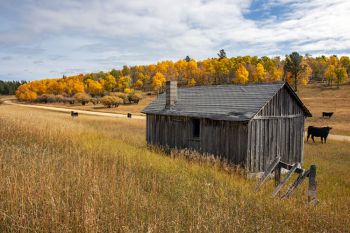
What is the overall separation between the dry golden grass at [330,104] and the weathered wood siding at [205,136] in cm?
2400

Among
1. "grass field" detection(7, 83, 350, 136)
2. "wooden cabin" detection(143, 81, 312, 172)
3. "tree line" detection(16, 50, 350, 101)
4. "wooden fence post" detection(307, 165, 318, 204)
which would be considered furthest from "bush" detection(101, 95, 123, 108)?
"wooden fence post" detection(307, 165, 318, 204)

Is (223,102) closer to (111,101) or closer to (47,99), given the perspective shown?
(111,101)

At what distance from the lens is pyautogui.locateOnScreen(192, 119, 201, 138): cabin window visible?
17.6 meters

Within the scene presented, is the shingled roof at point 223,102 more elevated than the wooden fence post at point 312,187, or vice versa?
the shingled roof at point 223,102

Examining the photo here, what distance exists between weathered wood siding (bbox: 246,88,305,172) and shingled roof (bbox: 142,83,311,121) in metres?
0.53

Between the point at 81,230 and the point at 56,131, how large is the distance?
10.8 meters

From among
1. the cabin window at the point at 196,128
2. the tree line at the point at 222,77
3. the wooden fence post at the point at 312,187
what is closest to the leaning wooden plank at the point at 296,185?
the wooden fence post at the point at 312,187

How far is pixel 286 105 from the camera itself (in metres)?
16.7

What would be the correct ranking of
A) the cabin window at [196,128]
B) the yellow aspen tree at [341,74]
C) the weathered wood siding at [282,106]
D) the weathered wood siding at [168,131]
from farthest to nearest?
the yellow aspen tree at [341,74]
the weathered wood siding at [168,131]
the cabin window at [196,128]
the weathered wood siding at [282,106]

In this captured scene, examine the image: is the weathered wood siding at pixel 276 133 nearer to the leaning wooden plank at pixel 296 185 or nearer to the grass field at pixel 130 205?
the grass field at pixel 130 205

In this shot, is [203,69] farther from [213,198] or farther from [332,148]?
[213,198]

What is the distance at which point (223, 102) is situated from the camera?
16984mm

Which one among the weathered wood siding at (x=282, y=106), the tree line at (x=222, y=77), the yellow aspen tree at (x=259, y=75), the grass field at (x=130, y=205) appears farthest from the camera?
the yellow aspen tree at (x=259, y=75)

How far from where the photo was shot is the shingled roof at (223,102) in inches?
591
